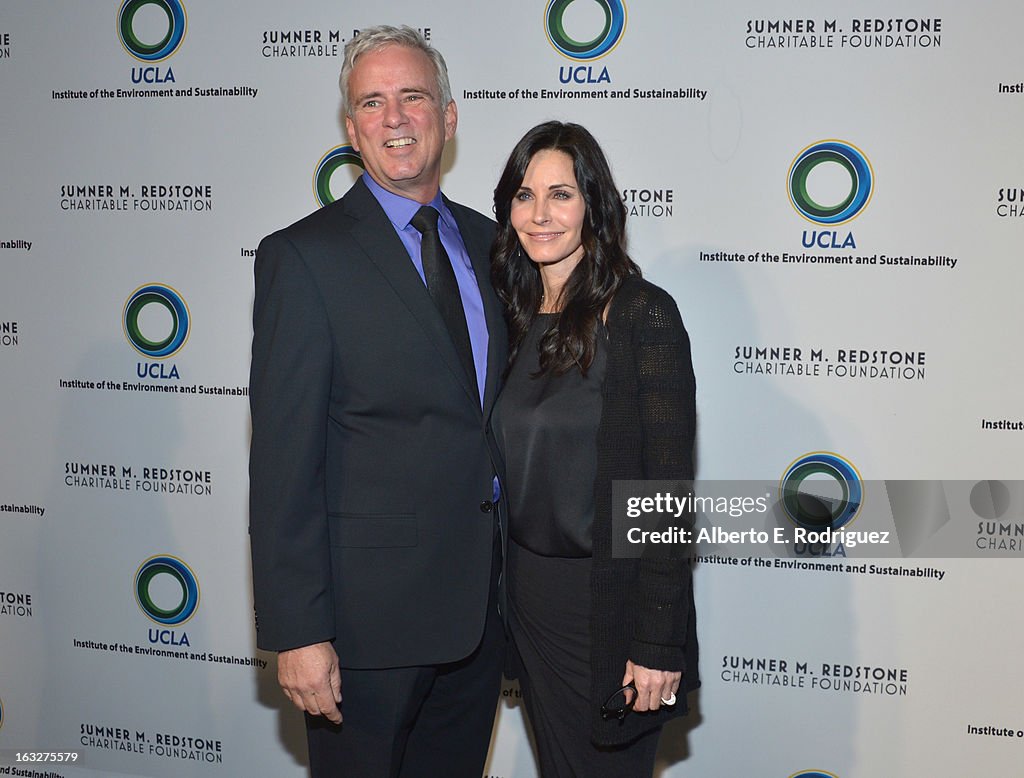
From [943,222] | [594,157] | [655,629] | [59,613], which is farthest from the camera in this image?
[59,613]

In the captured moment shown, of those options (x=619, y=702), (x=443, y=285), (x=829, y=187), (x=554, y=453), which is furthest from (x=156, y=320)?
(x=829, y=187)

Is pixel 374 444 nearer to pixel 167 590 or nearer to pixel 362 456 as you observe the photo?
pixel 362 456

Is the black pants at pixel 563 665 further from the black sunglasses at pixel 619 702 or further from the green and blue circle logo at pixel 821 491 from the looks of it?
the green and blue circle logo at pixel 821 491

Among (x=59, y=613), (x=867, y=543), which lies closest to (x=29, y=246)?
(x=59, y=613)

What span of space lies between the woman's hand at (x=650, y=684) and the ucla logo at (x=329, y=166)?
1747 mm

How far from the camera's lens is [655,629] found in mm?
1782

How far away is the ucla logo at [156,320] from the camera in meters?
3.01

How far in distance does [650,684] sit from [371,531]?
2.11 ft

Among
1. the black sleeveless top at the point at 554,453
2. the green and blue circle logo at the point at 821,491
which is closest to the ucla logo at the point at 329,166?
the black sleeveless top at the point at 554,453

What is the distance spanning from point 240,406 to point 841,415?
1.91 meters

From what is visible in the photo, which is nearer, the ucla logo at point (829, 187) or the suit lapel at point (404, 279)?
the suit lapel at point (404, 279)

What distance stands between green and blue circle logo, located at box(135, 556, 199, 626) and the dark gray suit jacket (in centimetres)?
137

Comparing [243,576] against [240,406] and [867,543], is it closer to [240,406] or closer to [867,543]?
[240,406]

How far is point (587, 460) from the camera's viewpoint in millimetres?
1854
